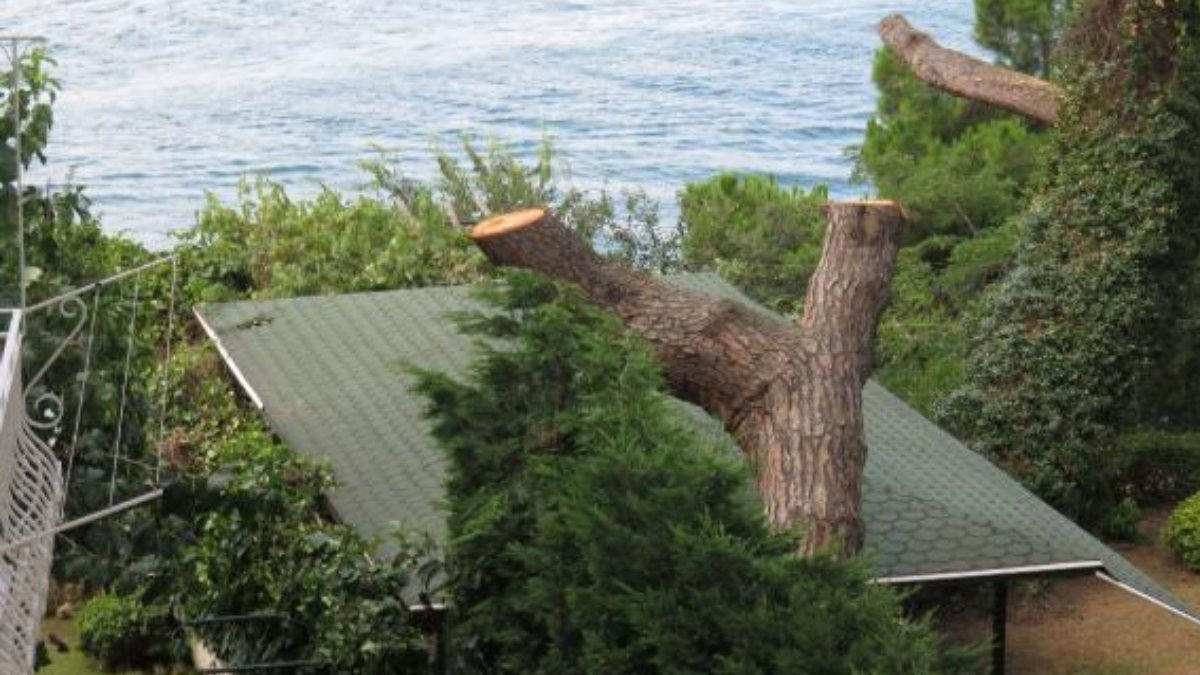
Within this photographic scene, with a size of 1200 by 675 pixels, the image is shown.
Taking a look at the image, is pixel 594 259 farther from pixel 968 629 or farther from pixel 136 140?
pixel 136 140

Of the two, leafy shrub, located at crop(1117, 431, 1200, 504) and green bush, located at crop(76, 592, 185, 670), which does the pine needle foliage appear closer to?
green bush, located at crop(76, 592, 185, 670)

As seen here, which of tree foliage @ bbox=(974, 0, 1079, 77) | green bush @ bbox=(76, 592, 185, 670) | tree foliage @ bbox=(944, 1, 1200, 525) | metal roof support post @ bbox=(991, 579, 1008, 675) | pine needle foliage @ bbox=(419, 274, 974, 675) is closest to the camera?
pine needle foliage @ bbox=(419, 274, 974, 675)

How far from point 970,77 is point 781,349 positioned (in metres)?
8.41

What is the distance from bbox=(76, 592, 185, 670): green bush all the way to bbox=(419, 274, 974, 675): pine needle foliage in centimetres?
376

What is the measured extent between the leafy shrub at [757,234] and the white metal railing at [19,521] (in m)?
14.0

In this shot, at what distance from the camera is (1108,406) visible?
17.7 meters

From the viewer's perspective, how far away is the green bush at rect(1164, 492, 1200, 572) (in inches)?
667

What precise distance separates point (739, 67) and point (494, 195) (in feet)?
105

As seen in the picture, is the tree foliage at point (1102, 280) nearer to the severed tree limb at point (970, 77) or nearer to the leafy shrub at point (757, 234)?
the severed tree limb at point (970, 77)

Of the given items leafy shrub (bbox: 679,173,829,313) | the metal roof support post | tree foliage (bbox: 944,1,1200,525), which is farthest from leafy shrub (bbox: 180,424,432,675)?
leafy shrub (bbox: 679,173,829,313)

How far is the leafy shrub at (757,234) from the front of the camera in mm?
21891

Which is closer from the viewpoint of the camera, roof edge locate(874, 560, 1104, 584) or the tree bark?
the tree bark

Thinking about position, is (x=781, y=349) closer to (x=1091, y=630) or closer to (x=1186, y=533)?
(x=1091, y=630)

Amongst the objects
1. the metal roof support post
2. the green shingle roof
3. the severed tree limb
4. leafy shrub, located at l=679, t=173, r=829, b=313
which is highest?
the severed tree limb
